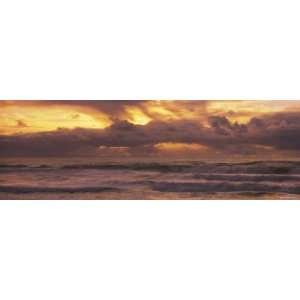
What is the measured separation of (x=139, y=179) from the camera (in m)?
3.09

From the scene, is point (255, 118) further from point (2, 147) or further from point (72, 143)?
point (2, 147)

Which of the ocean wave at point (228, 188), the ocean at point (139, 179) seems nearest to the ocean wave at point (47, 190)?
the ocean at point (139, 179)

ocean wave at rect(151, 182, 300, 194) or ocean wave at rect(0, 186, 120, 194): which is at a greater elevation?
ocean wave at rect(151, 182, 300, 194)

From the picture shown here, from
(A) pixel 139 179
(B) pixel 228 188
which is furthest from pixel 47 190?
(B) pixel 228 188

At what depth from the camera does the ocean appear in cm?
308

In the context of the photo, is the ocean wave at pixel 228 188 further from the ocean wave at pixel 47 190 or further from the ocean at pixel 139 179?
the ocean wave at pixel 47 190

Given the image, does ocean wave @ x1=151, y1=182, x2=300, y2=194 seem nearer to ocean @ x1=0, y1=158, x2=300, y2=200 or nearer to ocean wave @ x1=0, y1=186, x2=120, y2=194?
ocean @ x1=0, y1=158, x2=300, y2=200

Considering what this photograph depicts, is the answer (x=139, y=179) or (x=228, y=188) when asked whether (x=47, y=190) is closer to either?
(x=139, y=179)

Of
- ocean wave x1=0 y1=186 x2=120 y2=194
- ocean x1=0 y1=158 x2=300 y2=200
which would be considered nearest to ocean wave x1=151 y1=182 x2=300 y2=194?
ocean x1=0 y1=158 x2=300 y2=200

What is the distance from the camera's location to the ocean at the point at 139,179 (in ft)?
10.1
